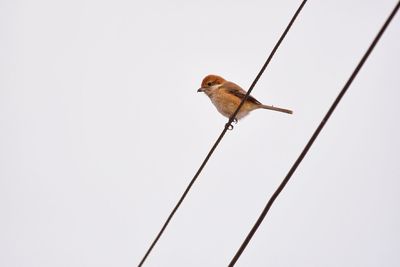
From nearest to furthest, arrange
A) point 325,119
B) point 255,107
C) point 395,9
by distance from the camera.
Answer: point 395,9, point 325,119, point 255,107

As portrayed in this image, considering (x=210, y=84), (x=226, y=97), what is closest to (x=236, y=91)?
(x=226, y=97)

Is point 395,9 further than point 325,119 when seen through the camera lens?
No

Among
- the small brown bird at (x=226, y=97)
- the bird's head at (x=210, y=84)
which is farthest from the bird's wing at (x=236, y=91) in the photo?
the bird's head at (x=210, y=84)

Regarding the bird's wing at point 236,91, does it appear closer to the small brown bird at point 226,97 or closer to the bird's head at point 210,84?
the small brown bird at point 226,97

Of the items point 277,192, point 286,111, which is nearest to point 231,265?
point 277,192

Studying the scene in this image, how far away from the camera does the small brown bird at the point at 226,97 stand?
8586 millimetres

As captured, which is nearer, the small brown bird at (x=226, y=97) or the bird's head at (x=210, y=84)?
the small brown bird at (x=226, y=97)

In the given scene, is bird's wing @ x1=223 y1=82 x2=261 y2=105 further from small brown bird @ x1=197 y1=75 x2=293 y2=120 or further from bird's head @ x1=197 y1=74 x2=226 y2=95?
bird's head @ x1=197 y1=74 x2=226 y2=95

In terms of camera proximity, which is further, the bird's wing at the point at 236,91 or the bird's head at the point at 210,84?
the bird's head at the point at 210,84

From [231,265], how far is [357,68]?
4.54 ft

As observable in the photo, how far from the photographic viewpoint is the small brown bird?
859 cm

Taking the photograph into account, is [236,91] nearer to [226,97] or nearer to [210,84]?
[226,97]

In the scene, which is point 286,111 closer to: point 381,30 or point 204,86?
point 204,86

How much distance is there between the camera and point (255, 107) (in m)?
8.73
